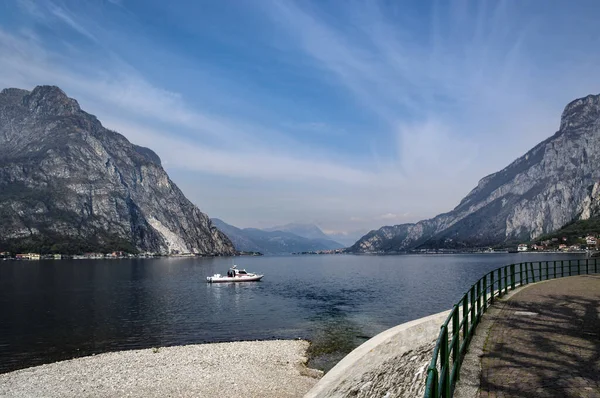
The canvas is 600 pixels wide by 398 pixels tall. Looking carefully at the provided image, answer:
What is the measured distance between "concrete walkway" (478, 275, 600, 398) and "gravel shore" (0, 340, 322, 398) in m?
12.8

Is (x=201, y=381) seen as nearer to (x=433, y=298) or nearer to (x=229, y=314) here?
(x=229, y=314)

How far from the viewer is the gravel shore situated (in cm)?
2180

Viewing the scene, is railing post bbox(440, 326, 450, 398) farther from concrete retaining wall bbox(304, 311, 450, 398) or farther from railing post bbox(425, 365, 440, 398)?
concrete retaining wall bbox(304, 311, 450, 398)

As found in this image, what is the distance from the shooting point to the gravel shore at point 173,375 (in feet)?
71.5

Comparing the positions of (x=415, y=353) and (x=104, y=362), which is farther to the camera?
(x=104, y=362)

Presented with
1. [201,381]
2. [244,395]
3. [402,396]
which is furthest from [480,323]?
[201,381]

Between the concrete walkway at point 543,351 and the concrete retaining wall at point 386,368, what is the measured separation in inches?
76.4

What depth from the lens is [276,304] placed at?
6347 cm

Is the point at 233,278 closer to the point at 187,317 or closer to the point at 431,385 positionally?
the point at 187,317

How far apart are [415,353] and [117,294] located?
74876 millimetres

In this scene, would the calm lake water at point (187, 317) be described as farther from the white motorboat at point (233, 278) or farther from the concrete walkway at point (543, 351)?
the white motorboat at point (233, 278)

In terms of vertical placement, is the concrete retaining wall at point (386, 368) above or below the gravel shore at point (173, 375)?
above

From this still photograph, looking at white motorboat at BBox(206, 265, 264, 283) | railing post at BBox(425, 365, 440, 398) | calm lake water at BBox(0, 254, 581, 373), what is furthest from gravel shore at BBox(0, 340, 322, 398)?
white motorboat at BBox(206, 265, 264, 283)

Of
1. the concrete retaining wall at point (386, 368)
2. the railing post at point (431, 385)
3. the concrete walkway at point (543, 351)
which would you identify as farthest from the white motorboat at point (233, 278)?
the railing post at point (431, 385)
